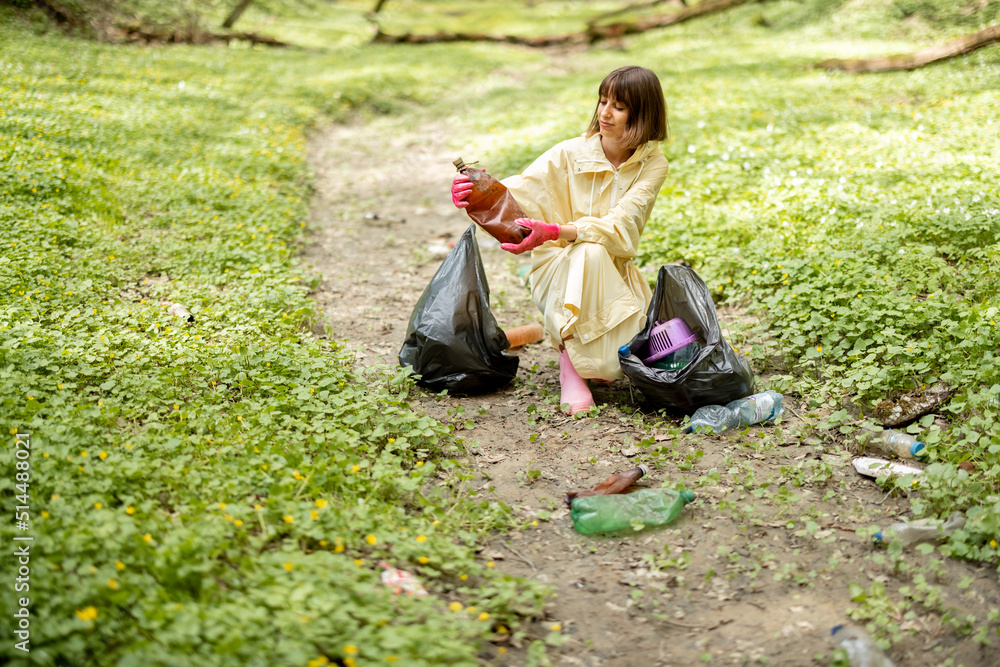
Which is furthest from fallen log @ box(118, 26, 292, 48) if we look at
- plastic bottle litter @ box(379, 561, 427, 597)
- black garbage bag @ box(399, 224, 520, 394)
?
plastic bottle litter @ box(379, 561, 427, 597)

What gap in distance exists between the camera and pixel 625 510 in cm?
292

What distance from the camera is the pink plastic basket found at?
Answer: 3570mm

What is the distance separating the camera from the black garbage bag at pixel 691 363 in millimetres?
3465

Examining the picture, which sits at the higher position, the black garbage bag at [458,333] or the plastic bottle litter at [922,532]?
the black garbage bag at [458,333]

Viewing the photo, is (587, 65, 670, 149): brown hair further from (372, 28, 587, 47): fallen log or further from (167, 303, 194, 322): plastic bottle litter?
(372, 28, 587, 47): fallen log

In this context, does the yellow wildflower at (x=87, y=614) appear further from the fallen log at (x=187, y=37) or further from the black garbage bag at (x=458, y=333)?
the fallen log at (x=187, y=37)

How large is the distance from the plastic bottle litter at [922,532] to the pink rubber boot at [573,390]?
1515 millimetres

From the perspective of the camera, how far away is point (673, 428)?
11.5 feet

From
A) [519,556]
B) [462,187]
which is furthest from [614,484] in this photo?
[462,187]

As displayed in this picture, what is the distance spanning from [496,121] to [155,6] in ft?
28.0

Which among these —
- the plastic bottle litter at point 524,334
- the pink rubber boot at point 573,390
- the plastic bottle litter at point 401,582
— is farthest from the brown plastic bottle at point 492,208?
the plastic bottle litter at point 401,582

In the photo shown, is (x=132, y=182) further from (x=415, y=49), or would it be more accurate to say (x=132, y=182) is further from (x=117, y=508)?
(x=415, y=49)

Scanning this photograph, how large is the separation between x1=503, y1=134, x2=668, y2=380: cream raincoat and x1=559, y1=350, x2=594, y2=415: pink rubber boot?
0.29 ft

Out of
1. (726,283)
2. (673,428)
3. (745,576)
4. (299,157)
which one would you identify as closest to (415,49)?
(299,157)
